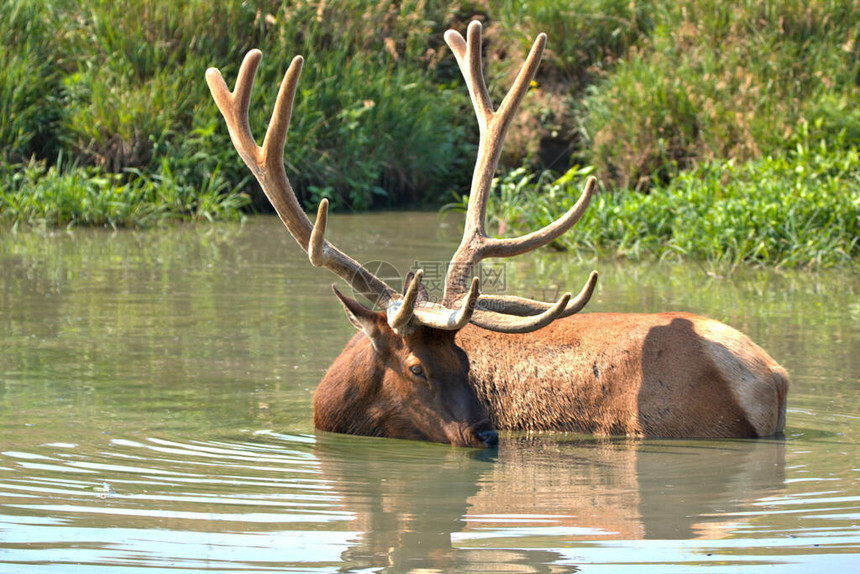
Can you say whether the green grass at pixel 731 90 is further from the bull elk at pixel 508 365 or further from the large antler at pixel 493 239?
the bull elk at pixel 508 365

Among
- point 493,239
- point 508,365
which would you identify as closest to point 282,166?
point 493,239

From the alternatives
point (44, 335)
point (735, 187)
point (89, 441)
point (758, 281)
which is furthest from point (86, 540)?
point (735, 187)

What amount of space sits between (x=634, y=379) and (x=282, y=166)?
6.25 feet

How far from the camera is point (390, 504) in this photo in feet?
15.7

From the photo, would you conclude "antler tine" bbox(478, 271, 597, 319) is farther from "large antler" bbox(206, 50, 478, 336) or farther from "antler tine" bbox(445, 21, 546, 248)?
"antler tine" bbox(445, 21, 546, 248)

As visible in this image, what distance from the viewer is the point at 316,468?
540 cm

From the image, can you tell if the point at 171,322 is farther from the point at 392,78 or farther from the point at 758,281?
the point at 392,78

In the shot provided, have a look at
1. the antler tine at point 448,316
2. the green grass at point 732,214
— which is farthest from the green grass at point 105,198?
the antler tine at point 448,316

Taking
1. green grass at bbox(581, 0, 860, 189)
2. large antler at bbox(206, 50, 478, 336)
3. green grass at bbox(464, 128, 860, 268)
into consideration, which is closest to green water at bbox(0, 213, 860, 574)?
large antler at bbox(206, 50, 478, 336)

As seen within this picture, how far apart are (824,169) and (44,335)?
790 cm

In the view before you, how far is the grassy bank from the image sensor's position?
13672 mm

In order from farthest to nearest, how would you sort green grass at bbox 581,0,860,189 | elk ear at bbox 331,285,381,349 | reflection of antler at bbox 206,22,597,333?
green grass at bbox 581,0,860,189 < elk ear at bbox 331,285,381,349 < reflection of antler at bbox 206,22,597,333

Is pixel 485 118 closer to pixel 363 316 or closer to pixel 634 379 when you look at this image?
pixel 363 316

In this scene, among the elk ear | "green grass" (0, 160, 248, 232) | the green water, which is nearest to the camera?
the green water
